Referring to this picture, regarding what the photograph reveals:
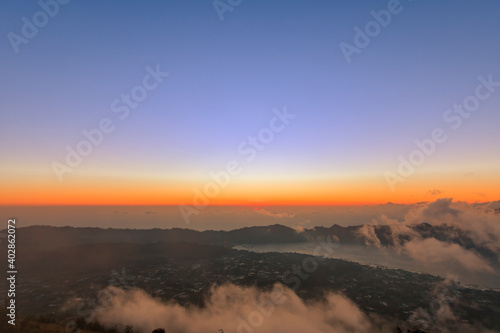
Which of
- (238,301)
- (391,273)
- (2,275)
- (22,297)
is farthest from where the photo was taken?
(391,273)

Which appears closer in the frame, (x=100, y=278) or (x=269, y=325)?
(x=269, y=325)

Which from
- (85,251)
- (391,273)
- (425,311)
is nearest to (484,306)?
(425,311)

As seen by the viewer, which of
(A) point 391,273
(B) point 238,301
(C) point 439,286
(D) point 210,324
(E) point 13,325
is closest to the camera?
(E) point 13,325

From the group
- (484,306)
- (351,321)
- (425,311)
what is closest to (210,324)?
(351,321)


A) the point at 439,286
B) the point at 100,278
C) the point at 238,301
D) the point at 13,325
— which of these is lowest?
the point at 439,286

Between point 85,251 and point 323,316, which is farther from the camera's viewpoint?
point 85,251

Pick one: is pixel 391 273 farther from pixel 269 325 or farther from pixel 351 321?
pixel 269 325

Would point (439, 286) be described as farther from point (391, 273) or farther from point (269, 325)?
point (269, 325)

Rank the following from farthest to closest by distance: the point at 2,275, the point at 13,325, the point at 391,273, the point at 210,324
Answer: the point at 391,273
the point at 2,275
the point at 210,324
the point at 13,325

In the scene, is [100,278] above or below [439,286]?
above
